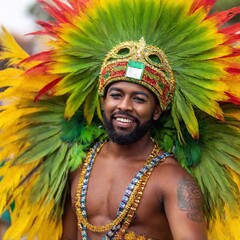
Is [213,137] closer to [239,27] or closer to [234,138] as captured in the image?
[234,138]

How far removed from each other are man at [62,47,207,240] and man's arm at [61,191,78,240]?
0.16 m

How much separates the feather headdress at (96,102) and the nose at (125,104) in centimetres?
26

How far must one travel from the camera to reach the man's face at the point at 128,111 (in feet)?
10.6

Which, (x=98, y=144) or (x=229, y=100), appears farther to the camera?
(x=98, y=144)

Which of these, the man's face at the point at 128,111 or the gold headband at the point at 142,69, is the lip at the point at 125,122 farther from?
the gold headband at the point at 142,69

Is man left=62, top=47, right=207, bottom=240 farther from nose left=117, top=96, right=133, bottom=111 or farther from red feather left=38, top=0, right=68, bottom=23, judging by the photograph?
red feather left=38, top=0, right=68, bottom=23

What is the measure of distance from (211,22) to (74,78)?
0.71 metres

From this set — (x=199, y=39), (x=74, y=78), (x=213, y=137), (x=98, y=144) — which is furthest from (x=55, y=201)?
(x=199, y=39)

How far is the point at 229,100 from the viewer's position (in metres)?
3.29

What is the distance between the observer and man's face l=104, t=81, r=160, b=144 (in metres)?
3.23

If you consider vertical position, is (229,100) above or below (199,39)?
below

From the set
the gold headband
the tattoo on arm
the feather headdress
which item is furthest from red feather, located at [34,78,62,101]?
the tattoo on arm

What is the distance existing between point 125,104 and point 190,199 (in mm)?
512

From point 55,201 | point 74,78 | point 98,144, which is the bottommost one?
point 55,201
